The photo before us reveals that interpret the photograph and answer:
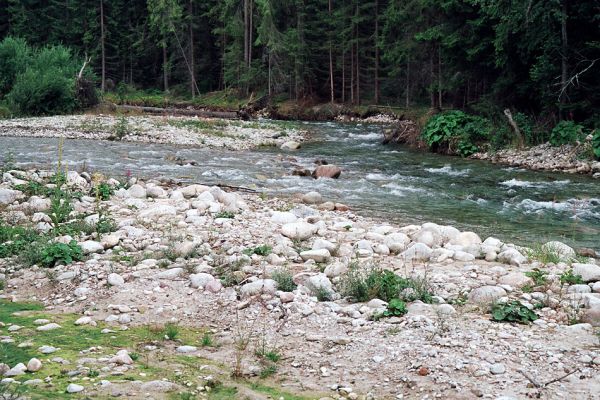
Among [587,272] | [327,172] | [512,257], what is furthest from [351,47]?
[587,272]

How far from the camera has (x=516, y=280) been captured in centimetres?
566

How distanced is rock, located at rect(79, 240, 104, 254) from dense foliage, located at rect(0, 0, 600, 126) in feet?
45.5

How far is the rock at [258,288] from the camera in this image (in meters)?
5.44

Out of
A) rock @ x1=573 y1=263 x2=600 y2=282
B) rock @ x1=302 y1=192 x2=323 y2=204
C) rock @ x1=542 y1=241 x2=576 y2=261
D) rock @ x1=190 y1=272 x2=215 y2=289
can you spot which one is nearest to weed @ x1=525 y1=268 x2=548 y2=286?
rock @ x1=573 y1=263 x2=600 y2=282

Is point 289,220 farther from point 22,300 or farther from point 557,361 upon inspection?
point 557,361

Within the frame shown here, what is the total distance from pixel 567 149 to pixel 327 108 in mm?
20613

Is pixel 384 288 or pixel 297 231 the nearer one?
pixel 384 288

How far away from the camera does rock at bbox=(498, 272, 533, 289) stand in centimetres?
559

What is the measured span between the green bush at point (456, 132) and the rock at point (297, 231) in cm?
1239

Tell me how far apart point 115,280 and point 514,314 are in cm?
376

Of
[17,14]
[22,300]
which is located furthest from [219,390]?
[17,14]

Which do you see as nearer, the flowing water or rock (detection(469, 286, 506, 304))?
rock (detection(469, 286, 506, 304))

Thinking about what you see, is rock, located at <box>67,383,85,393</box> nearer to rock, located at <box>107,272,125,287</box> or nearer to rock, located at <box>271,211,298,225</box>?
rock, located at <box>107,272,125,287</box>

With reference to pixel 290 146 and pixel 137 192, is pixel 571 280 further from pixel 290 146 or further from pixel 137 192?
pixel 290 146
